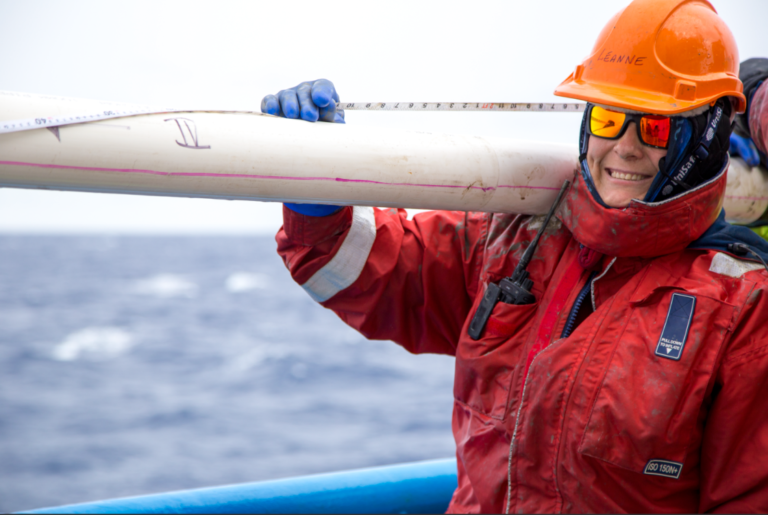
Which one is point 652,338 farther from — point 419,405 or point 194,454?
point 419,405

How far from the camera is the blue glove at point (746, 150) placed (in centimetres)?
172

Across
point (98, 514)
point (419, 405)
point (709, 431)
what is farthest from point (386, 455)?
point (709, 431)

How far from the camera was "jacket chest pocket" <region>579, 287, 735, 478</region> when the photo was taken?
113 cm

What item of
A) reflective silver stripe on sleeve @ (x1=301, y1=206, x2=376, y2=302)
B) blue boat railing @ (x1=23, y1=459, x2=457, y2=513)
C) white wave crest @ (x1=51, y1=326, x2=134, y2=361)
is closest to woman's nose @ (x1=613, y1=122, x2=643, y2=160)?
reflective silver stripe on sleeve @ (x1=301, y1=206, x2=376, y2=302)

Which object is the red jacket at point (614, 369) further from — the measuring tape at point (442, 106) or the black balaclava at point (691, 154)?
the measuring tape at point (442, 106)

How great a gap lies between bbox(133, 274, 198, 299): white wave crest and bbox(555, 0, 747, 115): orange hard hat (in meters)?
36.6

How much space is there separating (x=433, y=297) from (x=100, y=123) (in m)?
0.88

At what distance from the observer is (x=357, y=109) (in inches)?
52.4

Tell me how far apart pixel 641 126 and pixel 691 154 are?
0.36ft

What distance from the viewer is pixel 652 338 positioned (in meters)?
1.18

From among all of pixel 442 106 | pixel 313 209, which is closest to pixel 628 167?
pixel 442 106

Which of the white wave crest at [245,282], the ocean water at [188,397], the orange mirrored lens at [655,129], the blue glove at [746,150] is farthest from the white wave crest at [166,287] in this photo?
the orange mirrored lens at [655,129]

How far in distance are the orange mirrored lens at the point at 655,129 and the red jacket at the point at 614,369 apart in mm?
124

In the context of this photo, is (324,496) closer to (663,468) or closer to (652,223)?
(663,468)
